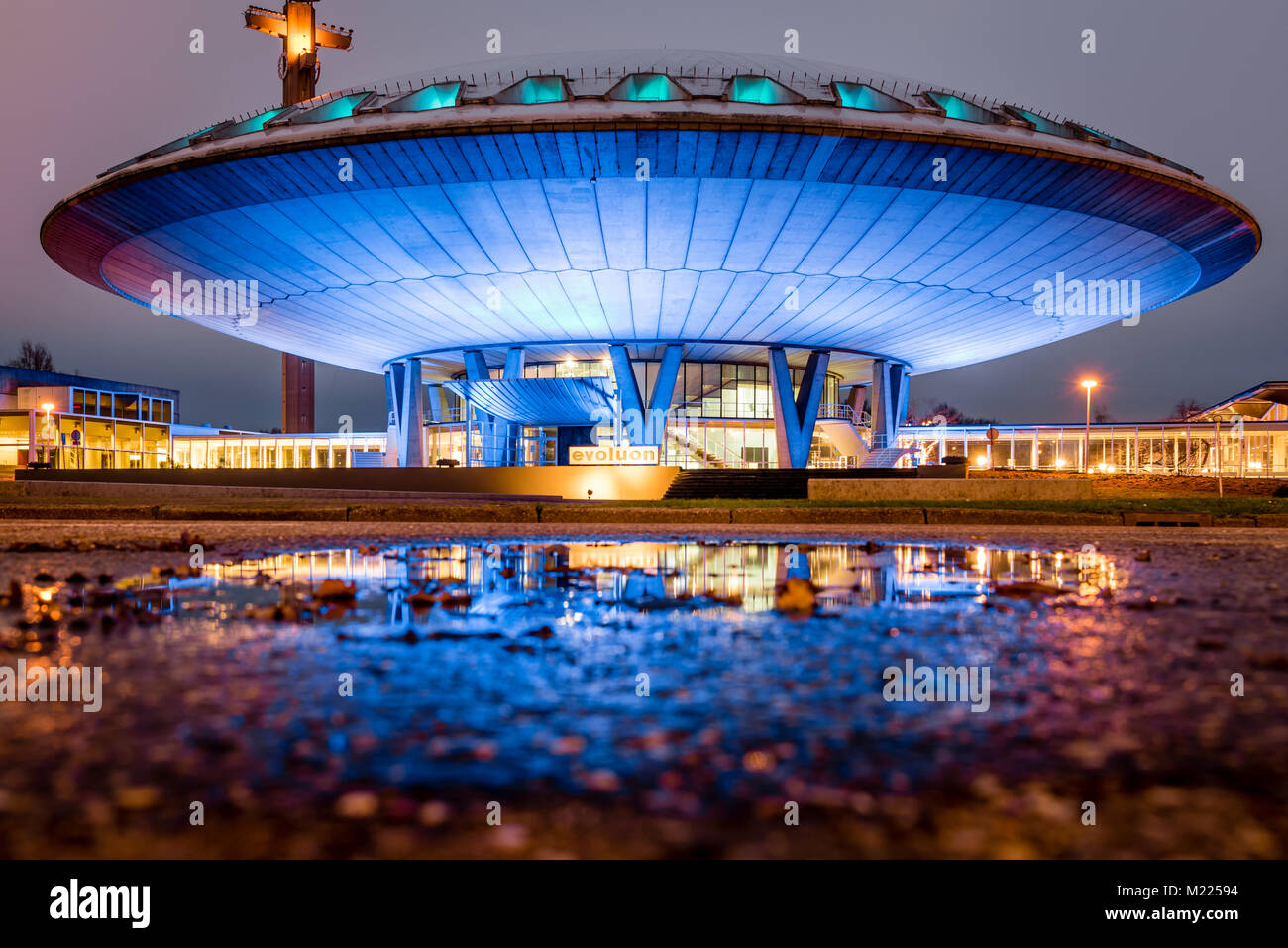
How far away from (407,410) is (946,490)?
28.6m

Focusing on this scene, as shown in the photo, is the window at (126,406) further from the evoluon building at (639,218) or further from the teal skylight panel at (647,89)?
the teal skylight panel at (647,89)

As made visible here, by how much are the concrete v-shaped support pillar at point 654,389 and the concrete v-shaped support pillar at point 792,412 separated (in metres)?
4.97

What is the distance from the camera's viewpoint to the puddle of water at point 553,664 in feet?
5.00

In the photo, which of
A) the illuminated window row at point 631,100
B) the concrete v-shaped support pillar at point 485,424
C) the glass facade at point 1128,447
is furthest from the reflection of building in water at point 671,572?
the glass facade at point 1128,447

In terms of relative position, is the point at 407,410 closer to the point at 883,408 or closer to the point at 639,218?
the point at 639,218

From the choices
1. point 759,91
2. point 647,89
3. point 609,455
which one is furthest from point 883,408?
point 647,89

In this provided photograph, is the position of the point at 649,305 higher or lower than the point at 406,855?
higher

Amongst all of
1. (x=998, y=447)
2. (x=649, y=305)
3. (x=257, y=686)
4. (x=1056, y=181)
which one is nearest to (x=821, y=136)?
(x=1056, y=181)

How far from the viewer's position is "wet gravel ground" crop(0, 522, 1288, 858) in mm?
1184

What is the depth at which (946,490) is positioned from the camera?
50.3 feet
